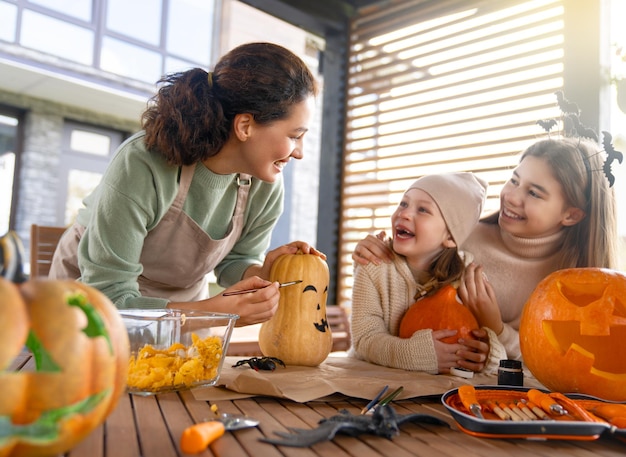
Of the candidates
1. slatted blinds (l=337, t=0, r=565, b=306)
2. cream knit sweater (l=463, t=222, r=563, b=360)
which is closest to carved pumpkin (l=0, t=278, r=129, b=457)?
cream knit sweater (l=463, t=222, r=563, b=360)

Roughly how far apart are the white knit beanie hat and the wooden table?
2.47 ft

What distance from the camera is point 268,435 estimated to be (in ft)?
2.45

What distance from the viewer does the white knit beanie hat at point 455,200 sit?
158 centimetres

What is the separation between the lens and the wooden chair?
225 centimetres

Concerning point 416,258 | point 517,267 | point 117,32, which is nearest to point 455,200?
point 416,258

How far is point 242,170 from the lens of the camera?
1581 millimetres

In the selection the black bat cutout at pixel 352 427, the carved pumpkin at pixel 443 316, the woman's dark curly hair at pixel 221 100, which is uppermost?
the woman's dark curly hair at pixel 221 100

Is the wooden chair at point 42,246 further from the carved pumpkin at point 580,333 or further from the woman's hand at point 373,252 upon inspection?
the carved pumpkin at point 580,333

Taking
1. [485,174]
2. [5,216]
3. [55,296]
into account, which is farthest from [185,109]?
[5,216]

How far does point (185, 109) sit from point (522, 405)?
3.65 ft

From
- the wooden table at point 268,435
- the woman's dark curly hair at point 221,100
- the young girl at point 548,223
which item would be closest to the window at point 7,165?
the woman's dark curly hair at point 221,100

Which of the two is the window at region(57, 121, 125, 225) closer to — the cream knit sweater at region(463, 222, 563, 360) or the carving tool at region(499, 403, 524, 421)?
the cream knit sweater at region(463, 222, 563, 360)

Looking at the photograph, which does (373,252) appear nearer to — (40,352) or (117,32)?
(40,352)

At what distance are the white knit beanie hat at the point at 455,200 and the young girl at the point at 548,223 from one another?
107 mm
